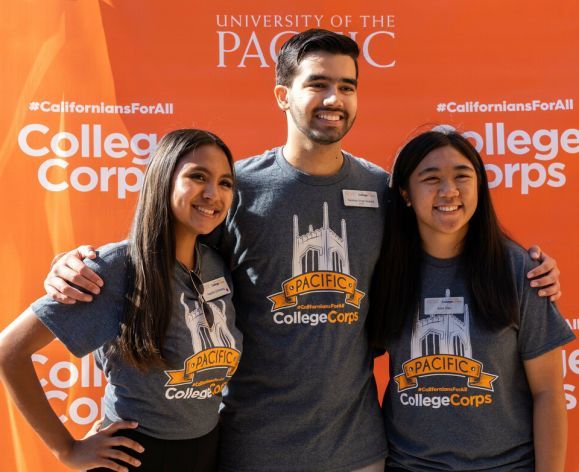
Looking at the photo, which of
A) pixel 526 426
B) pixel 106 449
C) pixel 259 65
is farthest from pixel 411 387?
pixel 259 65

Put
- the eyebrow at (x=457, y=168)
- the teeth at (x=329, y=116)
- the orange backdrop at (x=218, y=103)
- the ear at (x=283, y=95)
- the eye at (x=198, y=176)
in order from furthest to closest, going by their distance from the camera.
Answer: the orange backdrop at (x=218, y=103) → the ear at (x=283, y=95) → the teeth at (x=329, y=116) → the eyebrow at (x=457, y=168) → the eye at (x=198, y=176)

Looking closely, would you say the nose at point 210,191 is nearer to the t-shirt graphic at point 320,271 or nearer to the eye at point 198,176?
the eye at point 198,176

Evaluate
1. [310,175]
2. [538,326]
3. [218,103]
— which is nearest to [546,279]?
[538,326]

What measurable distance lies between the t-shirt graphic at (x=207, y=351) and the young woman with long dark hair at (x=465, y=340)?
42 centimetres

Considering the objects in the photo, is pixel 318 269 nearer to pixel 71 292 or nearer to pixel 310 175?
pixel 310 175

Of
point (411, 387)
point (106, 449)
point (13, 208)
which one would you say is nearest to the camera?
point (106, 449)

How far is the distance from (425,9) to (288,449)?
1.73 m

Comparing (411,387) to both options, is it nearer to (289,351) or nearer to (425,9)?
(289,351)

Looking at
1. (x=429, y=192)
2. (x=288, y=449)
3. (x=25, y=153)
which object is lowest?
(x=288, y=449)

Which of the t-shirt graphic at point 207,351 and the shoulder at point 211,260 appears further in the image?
the shoulder at point 211,260

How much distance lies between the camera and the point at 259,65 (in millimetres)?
2576

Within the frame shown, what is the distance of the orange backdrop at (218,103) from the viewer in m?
2.48

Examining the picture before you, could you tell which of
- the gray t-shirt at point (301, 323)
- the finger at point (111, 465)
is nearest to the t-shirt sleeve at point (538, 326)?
the gray t-shirt at point (301, 323)

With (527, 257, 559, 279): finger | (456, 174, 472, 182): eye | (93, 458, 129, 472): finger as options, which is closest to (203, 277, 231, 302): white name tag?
(93, 458, 129, 472): finger
